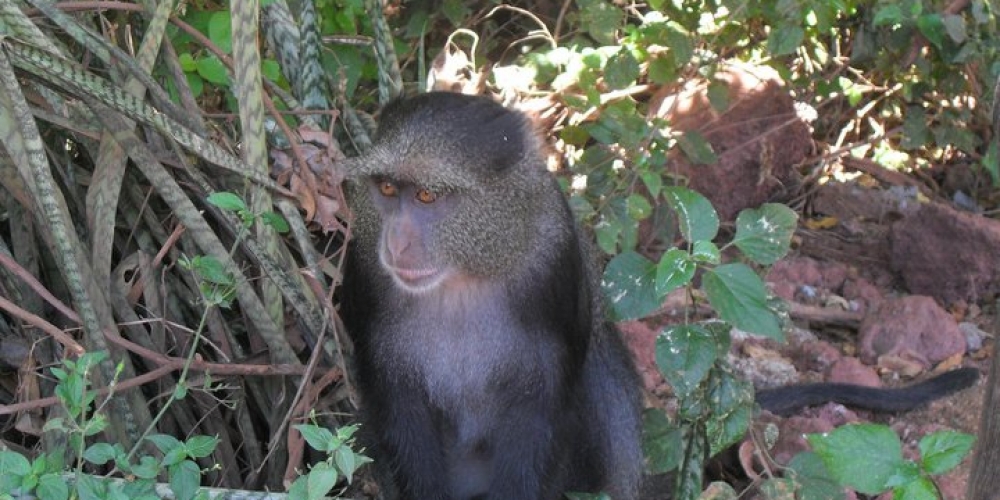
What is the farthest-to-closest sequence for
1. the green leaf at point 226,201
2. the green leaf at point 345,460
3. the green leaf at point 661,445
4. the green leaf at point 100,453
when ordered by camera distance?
the green leaf at point 661,445, the green leaf at point 226,201, the green leaf at point 100,453, the green leaf at point 345,460

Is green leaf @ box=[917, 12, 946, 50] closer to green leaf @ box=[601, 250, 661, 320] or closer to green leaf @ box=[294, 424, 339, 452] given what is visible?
green leaf @ box=[601, 250, 661, 320]

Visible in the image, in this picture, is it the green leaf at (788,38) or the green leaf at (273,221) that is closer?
the green leaf at (273,221)

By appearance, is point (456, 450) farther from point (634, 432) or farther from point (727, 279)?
point (727, 279)

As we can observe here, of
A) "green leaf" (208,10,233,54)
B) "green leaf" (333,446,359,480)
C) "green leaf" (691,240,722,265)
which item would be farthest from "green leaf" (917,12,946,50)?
"green leaf" (333,446,359,480)

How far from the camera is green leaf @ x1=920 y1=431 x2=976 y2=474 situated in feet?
7.26

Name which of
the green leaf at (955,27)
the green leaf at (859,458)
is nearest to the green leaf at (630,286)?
the green leaf at (859,458)

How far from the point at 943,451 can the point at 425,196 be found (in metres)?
1.39

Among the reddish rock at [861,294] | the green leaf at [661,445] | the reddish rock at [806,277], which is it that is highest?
the green leaf at [661,445]

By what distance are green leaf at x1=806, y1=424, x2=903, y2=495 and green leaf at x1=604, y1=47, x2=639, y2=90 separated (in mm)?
2321

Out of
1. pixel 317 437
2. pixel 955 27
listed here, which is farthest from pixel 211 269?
pixel 955 27

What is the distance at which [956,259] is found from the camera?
200 inches

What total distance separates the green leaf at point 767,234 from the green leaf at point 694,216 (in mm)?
75

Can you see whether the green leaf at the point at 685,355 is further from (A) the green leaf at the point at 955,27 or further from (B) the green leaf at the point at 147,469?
(A) the green leaf at the point at 955,27

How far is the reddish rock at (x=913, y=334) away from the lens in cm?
459
